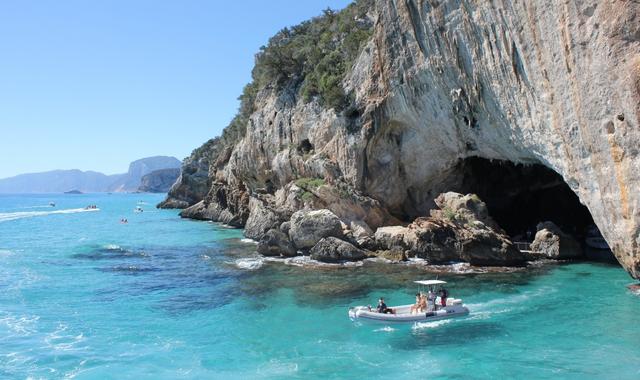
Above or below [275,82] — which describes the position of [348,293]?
below

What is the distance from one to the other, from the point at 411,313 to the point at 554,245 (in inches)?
630

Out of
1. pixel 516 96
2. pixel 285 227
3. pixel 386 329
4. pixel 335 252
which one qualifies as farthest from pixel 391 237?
pixel 386 329

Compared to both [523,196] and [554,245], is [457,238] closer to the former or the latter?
[554,245]

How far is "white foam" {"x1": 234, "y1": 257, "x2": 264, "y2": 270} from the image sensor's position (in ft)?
106

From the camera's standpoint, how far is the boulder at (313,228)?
34625mm

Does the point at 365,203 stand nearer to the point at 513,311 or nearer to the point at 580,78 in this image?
the point at 513,311

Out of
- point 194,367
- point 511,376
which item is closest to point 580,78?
point 511,376

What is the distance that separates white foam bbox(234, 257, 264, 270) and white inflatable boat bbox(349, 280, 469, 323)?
1216 cm

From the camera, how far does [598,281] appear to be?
2588cm

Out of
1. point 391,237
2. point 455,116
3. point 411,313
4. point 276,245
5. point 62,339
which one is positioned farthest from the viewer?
point 276,245

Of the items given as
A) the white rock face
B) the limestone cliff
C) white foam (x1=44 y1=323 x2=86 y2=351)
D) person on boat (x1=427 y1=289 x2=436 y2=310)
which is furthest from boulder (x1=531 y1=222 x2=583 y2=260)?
white foam (x1=44 y1=323 x2=86 y2=351)

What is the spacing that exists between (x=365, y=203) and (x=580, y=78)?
19.7 meters

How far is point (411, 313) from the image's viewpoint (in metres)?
21.0

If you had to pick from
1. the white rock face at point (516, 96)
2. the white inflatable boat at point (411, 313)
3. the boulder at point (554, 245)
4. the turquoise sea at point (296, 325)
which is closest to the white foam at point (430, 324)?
the turquoise sea at point (296, 325)
